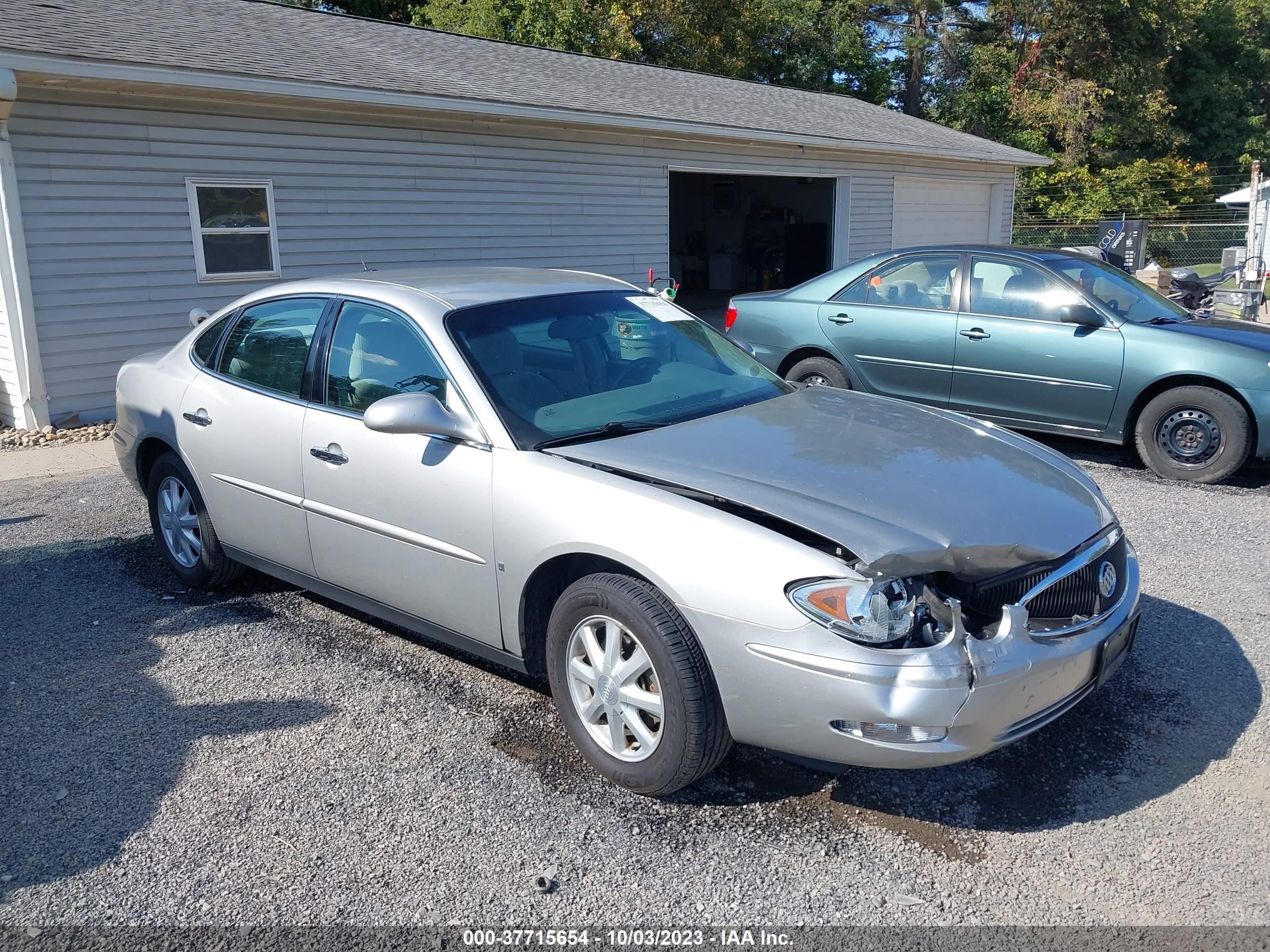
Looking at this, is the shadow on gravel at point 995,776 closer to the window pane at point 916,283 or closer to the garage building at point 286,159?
the window pane at point 916,283

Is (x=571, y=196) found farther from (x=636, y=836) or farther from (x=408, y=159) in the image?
(x=636, y=836)

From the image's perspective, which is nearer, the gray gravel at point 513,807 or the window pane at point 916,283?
the gray gravel at point 513,807

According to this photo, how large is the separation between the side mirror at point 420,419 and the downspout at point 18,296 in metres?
6.69

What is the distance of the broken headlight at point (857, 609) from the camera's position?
285 cm

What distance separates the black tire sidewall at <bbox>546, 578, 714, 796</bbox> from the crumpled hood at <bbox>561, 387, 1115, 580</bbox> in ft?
1.45

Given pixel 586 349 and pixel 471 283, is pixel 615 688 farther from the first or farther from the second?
pixel 471 283

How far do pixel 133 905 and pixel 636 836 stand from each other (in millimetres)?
1424

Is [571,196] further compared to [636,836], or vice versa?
[571,196]

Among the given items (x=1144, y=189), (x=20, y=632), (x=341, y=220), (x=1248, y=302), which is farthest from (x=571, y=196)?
(x=1144, y=189)

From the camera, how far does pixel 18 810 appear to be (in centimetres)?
332

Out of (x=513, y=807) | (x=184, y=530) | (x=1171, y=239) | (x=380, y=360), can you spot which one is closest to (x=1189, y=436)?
(x=380, y=360)

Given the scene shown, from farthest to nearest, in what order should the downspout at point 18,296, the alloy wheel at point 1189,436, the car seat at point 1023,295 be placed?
the downspout at point 18,296 → the car seat at point 1023,295 → the alloy wheel at point 1189,436

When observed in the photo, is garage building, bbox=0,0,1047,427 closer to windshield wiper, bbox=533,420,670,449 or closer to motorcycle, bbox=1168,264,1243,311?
motorcycle, bbox=1168,264,1243,311

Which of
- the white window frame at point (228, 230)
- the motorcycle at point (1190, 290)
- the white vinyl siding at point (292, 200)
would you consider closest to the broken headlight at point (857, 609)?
the white vinyl siding at point (292, 200)
